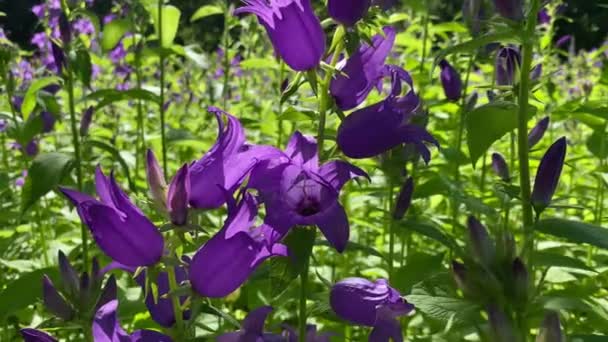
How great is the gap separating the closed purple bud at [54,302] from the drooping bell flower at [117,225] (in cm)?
40

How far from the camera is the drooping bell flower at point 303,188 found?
1250 millimetres


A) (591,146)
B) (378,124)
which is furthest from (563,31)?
(378,124)

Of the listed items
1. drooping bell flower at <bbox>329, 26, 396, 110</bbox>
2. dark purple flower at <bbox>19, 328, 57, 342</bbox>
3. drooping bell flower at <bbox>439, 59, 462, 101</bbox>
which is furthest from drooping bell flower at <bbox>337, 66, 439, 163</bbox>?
drooping bell flower at <bbox>439, 59, 462, 101</bbox>

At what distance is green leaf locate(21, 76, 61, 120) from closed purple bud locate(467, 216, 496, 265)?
2.03 m

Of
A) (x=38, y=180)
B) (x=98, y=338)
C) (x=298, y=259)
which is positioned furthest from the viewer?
(x=38, y=180)

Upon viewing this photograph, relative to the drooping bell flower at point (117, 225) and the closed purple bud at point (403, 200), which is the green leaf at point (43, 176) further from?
the drooping bell flower at point (117, 225)

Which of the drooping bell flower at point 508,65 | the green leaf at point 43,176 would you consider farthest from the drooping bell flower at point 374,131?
the green leaf at point 43,176

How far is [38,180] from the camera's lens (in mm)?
2453

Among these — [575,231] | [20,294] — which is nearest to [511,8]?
[575,231]

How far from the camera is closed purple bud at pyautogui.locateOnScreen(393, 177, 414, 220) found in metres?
2.23

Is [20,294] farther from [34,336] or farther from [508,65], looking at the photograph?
[508,65]

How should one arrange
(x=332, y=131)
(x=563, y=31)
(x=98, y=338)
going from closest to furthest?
1. (x=98, y=338)
2. (x=332, y=131)
3. (x=563, y=31)

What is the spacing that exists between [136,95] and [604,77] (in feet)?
5.46

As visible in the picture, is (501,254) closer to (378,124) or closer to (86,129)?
(378,124)
